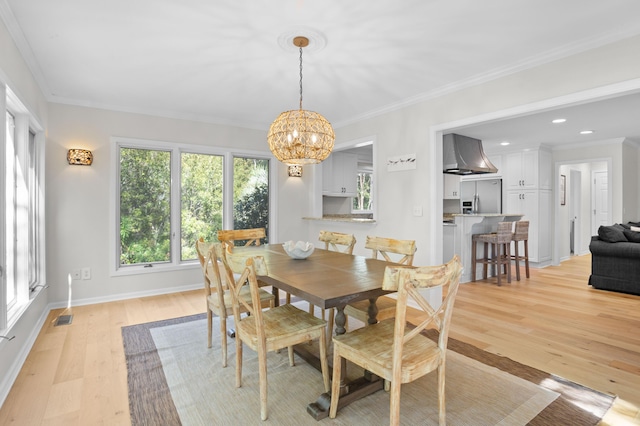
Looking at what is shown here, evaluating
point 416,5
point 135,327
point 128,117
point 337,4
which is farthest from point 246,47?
point 135,327

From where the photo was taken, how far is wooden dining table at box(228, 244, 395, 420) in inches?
70.0

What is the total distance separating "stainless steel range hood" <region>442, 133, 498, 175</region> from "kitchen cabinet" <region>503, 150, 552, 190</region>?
1.69 meters

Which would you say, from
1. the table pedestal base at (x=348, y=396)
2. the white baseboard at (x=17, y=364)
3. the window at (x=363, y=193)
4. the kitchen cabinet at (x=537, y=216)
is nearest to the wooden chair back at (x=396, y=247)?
the table pedestal base at (x=348, y=396)

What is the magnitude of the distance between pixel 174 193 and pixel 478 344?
4.03 meters

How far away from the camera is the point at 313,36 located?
259 centimetres

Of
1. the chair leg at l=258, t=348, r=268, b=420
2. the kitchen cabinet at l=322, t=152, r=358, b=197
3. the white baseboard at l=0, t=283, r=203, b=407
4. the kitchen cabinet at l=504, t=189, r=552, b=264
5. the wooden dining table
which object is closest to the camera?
the wooden dining table

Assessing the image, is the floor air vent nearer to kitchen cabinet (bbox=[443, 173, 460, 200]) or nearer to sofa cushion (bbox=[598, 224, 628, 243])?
kitchen cabinet (bbox=[443, 173, 460, 200])

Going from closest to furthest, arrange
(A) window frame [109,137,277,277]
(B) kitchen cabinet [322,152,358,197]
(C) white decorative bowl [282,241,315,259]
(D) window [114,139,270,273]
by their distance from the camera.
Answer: (C) white decorative bowl [282,241,315,259] → (A) window frame [109,137,277,277] → (D) window [114,139,270,273] → (B) kitchen cabinet [322,152,358,197]

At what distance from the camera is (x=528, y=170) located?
6723 millimetres

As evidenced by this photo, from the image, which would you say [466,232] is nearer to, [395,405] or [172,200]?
[395,405]

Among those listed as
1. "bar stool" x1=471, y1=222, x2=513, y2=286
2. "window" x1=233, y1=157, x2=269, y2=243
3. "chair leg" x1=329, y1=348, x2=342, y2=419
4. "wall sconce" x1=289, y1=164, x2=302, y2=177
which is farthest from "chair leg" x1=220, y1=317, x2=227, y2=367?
"bar stool" x1=471, y1=222, x2=513, y2=286

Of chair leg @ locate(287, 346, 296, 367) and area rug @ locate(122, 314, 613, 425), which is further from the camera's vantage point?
chair leg @ locate(287, 346, 296, 367)

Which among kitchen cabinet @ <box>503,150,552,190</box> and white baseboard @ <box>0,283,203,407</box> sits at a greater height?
kitchen cabinet @ <box>503,150,552,190</box>

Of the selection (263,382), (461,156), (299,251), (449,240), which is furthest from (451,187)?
(263,382)
